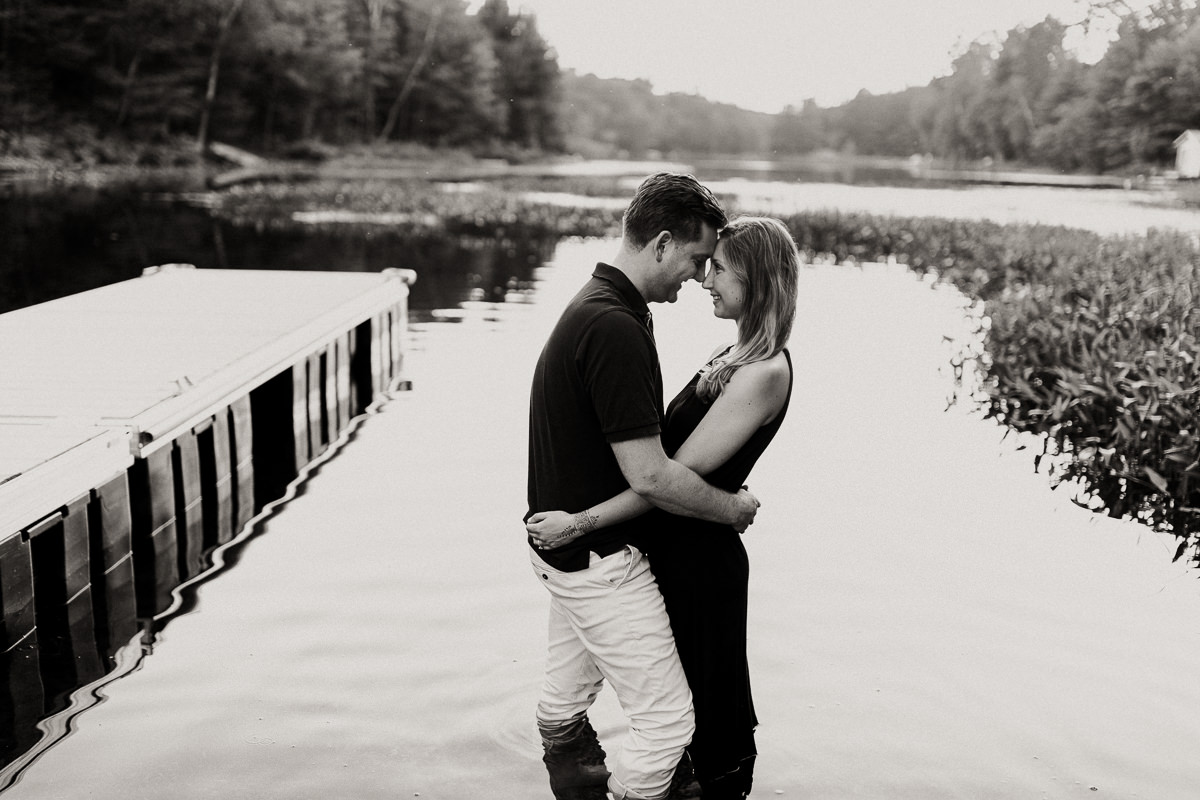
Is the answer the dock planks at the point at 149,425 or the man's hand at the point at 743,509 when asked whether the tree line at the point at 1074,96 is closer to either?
the dock planks at the point at 149,425

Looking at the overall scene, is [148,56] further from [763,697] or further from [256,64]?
[763,697]

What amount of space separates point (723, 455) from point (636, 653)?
797 millimetres

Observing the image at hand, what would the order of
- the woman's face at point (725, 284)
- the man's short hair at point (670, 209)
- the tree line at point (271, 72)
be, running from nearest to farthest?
1. the man's short hair at point (670, 209)
2. the woman's face at point (725, 284)
3. the tree line at point (271, 72)

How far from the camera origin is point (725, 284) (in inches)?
159

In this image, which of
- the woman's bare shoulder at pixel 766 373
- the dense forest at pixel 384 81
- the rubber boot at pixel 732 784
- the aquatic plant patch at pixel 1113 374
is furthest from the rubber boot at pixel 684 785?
the dense forest at pixel 384 81

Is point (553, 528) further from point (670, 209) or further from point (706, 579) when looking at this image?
point (670, 209)

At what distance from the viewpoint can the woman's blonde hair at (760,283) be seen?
13.0 ft

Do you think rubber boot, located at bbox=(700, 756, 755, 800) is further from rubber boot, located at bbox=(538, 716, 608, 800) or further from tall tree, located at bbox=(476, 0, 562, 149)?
tall tree, located at bbox=(476, 0, 562, 149)

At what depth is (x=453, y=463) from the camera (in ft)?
36.6

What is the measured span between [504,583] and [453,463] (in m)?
3.26

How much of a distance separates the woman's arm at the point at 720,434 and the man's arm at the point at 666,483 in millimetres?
58

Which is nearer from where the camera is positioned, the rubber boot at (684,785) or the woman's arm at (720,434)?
the woman's arm at (720,434)

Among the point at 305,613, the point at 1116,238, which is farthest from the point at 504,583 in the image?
the point at 1116,238

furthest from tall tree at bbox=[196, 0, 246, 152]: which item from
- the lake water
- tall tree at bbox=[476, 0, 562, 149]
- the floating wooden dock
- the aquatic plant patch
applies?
the lake water
